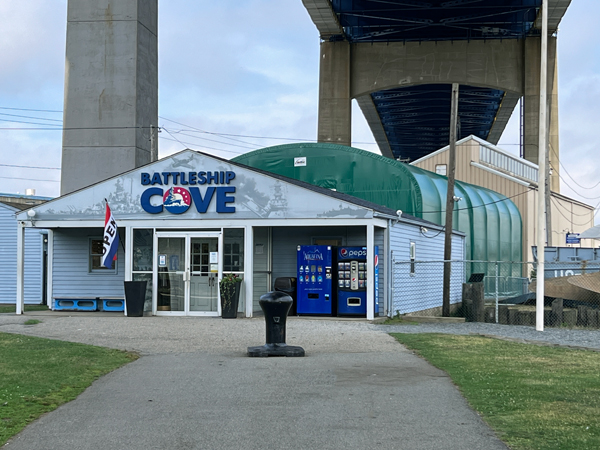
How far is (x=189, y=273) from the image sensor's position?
2214 centimetres

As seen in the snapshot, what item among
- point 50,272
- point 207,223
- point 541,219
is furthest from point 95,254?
point 541,219

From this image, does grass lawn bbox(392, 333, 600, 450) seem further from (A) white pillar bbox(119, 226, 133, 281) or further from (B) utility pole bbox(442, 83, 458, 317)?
(A) white pillar bbox(119, 226, 133, 281)

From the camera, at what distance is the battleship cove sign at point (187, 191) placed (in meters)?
22.1

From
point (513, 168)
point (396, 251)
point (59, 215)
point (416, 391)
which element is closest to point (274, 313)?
point (416, 391)

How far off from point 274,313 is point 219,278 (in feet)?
28.6

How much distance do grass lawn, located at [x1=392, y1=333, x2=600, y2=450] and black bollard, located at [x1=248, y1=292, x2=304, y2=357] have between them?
235 centimetres

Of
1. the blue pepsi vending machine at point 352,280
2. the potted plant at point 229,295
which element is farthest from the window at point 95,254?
the blue pepsi vending machine at point 352,280

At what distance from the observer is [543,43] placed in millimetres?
19312

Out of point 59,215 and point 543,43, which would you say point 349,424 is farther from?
point 59,215

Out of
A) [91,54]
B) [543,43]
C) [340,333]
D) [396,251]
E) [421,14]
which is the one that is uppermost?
[421,14]

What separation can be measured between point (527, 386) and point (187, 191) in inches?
552

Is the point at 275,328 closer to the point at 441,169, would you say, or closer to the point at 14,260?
the point at 14,260

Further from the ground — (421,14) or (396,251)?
(421,14)

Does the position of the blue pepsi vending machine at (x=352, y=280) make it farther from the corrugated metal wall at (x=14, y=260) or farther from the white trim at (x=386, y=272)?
the corrugated metal wall at (x=14, y=260)
